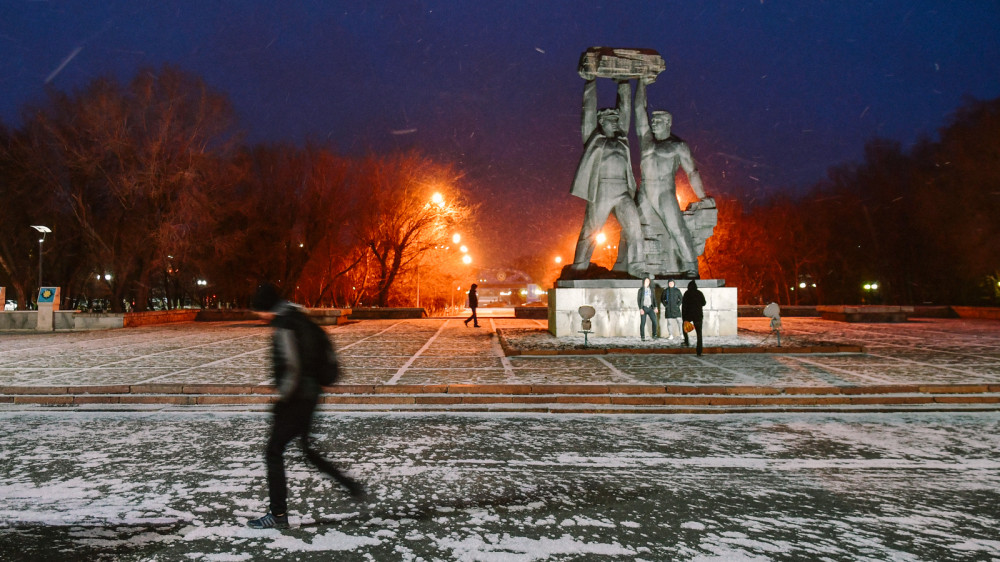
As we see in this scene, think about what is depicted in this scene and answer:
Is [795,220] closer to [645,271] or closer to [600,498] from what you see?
[645,271]

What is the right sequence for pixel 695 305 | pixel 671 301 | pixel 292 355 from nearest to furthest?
pixel 292 355
pixel 695 305
pixel 671 301

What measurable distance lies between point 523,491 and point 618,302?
1218 cm

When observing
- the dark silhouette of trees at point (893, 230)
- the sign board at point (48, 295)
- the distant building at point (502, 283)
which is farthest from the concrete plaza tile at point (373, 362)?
the distant building at point (502, 283)

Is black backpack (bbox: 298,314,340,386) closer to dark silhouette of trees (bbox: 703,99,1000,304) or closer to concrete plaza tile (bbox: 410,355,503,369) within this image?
concrete plaza tile (bbox: 410,355,503,369)

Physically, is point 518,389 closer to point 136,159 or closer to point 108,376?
point 108,376

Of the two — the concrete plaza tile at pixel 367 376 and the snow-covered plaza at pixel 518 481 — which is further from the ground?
the concrete plaza tile at pixel 367 376

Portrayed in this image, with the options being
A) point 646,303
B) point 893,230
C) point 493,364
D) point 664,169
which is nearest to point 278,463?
point 493,364

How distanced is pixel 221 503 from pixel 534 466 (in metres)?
2.65

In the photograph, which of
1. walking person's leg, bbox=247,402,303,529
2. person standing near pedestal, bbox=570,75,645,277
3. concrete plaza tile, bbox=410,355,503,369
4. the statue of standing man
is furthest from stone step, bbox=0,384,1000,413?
person standing near pedestal, bbox=570,75,645,277

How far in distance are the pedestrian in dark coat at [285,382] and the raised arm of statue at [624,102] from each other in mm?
14827

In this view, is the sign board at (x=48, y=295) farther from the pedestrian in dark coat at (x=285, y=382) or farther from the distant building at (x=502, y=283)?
the distant building at (x=502, y=283)

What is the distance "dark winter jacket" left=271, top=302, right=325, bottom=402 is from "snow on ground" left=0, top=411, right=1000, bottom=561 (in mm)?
953

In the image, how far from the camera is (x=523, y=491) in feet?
16.6

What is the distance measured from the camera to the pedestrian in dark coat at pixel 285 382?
421cm
